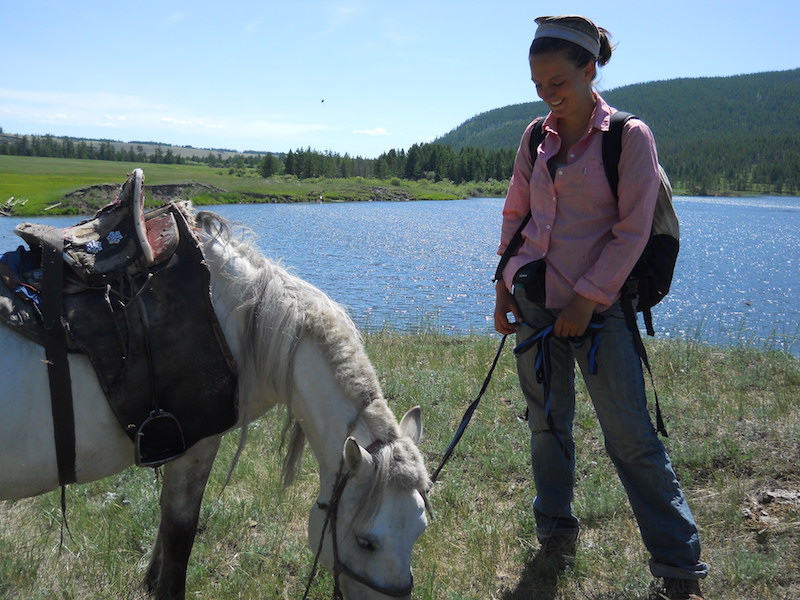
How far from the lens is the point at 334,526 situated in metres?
1.91

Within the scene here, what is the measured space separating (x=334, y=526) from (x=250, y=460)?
2.28 m

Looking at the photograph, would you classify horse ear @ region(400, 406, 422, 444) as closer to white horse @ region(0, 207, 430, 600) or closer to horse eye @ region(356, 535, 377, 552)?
white horse @ region(0, 207, 430, 600)

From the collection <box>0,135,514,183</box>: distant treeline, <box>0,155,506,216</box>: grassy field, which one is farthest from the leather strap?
<box>0,135,514,183</box>: distant treeline

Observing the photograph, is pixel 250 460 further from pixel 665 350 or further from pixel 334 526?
pixel 665 350

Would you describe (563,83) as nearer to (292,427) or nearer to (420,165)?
(292,427)

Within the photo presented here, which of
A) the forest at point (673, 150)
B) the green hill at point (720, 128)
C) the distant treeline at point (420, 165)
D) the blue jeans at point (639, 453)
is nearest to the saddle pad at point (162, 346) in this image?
the blue jeans at point (639, 453)

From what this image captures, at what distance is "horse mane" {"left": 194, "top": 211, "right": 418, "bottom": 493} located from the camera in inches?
78.2

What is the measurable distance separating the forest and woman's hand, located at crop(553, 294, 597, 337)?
190 feet

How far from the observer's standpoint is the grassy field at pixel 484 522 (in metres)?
2.65

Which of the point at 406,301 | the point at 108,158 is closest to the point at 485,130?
the point at 108,158

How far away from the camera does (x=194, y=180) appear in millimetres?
37062

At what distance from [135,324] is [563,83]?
73.3 inches

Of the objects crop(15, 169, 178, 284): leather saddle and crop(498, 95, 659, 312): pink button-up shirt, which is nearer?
crop(15, 169, 178, 284): leather saddle

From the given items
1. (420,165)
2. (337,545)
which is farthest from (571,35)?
(420,165)
